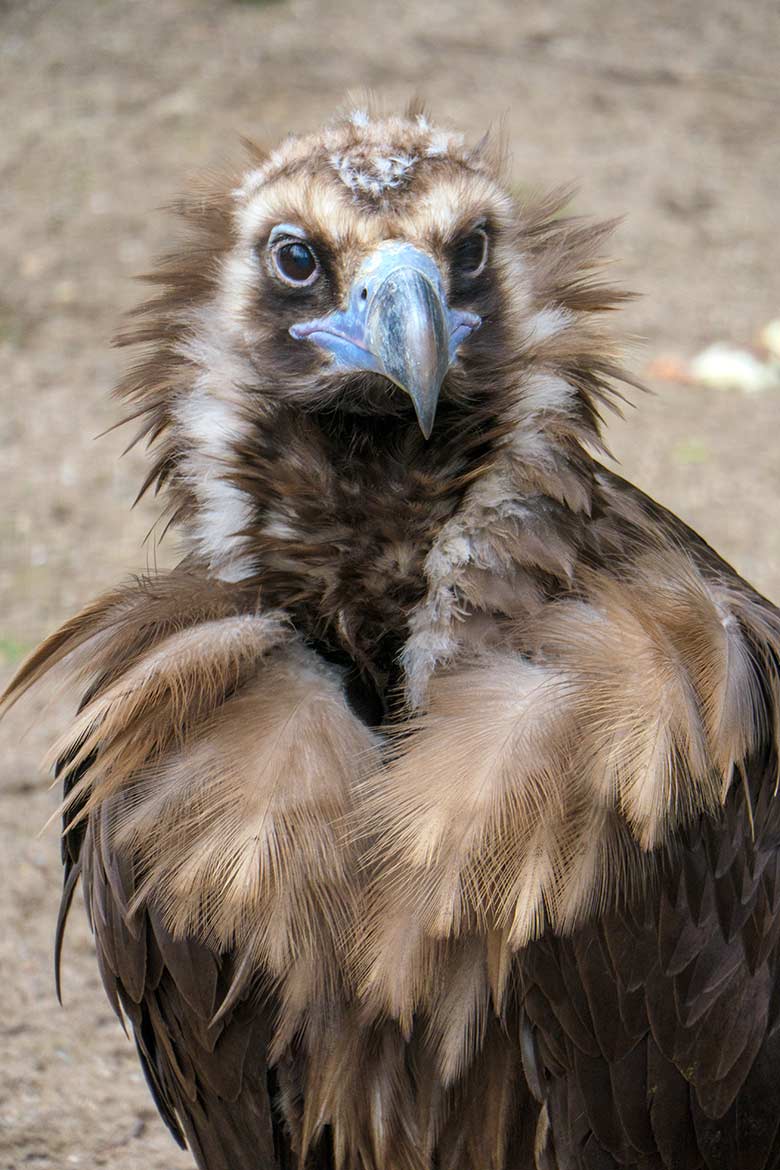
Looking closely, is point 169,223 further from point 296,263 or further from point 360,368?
point 360,368

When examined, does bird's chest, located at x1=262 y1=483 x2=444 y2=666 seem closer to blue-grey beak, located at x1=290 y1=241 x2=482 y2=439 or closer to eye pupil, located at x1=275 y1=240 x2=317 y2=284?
blue-grey beak, located at x1=290 y1=241 x2=482 y2=439

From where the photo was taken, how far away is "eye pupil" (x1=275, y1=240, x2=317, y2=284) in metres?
2.46

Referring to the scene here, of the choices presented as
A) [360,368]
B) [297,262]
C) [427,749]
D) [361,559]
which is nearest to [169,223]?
[297,262]

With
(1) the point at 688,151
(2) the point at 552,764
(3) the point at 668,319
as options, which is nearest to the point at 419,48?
(1) the point at 688,151

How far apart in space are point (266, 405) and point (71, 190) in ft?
18.1

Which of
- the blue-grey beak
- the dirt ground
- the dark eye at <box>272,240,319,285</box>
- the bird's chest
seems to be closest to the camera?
the blue-grey beak

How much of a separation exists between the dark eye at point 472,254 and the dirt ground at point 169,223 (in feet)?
4.65

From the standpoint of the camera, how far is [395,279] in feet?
7.47

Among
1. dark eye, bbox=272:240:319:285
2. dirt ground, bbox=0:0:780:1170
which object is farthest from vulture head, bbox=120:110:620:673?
dirt ground, bbox=0:0:780:1170

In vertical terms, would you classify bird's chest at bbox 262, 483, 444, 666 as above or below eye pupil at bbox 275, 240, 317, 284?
below

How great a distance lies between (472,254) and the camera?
2.51 m

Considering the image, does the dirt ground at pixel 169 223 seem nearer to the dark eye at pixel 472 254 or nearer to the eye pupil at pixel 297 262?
the eye pupil at pixel 297 262

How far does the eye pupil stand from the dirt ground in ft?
4.15

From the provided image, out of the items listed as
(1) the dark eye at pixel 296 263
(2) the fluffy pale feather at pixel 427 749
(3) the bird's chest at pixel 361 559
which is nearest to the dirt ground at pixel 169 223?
(2) the fluffy pale feather at pixel 427 749
